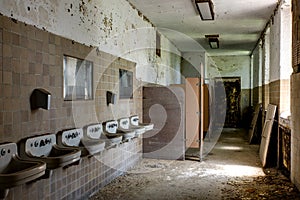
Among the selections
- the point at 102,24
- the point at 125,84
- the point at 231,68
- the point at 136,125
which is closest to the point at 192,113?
the point at 136,125

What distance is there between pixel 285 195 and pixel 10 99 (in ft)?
10.0

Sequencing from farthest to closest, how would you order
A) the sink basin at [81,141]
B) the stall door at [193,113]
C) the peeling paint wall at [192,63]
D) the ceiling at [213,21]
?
the peeling paint wall at [192,63] < the stall door at [193,113] < the ceiling at [213,21] < the sink basin at [81,141]

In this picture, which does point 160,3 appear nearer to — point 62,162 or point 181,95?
point 181,95

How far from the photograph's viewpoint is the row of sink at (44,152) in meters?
1.87

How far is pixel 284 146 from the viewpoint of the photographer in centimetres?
441

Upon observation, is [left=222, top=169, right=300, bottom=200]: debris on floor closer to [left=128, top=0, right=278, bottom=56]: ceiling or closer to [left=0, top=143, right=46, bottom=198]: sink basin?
[left=0, top=143, right=46, bottom=198]: sink basin

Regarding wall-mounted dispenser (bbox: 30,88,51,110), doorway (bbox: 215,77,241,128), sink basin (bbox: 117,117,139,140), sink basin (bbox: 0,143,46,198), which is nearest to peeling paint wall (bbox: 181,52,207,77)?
doorway (bbox: 215,77,241,128)

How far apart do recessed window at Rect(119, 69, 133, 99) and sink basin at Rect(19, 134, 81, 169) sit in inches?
72.8

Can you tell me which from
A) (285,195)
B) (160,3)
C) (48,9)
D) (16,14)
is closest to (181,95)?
(160,3)

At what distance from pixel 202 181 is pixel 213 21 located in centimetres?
345

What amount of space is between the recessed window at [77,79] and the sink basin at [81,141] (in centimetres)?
35

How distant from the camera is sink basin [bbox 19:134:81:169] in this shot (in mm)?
2291

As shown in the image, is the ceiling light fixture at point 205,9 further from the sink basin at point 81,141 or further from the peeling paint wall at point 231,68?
the peeling paint wall at point 231,68

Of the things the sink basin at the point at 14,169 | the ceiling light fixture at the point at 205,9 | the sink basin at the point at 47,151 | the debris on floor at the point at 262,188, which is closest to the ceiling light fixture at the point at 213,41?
the ceiling light fixture at the point at 205,9
